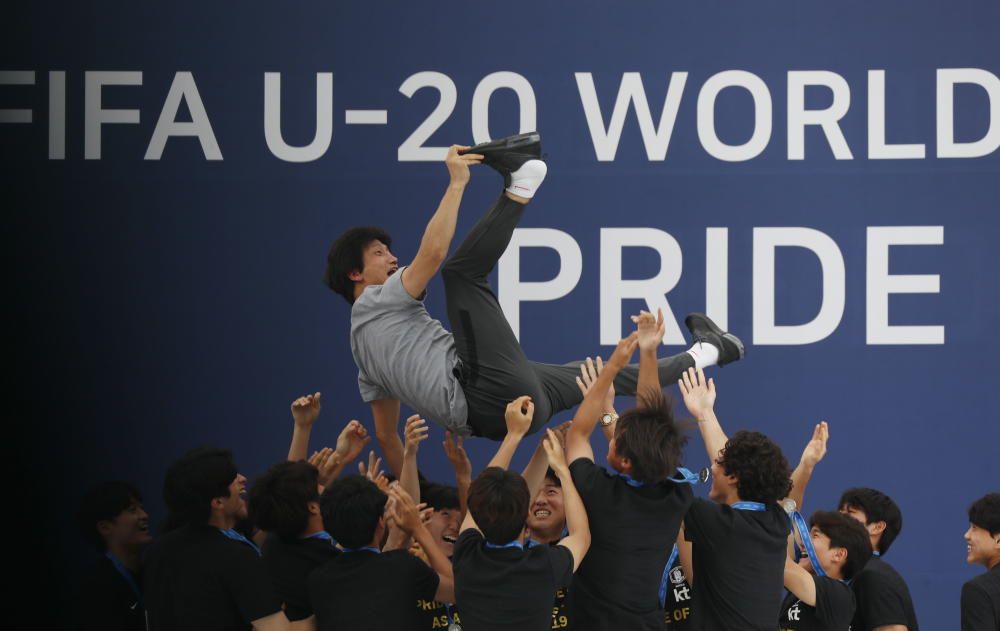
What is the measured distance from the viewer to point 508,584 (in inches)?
131

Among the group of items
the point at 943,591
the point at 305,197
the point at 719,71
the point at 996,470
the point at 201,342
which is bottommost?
the point at 943,591

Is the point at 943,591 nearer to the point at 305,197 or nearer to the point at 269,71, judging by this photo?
the point at 305,197

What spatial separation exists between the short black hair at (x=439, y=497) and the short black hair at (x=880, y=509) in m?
1.34

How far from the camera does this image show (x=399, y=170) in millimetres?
5684

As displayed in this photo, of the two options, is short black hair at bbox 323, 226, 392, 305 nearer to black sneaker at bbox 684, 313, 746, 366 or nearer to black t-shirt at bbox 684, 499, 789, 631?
black sneaker at bbox 684, 313, 746, 366

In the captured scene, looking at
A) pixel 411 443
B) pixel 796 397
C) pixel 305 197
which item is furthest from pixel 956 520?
pixel 305 197

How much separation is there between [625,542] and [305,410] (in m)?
1.51

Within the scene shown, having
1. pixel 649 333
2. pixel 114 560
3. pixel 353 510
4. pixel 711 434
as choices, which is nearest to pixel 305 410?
pixel 114 560

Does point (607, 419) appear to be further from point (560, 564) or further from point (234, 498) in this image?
point (234, 498)

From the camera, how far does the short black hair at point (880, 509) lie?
425cm

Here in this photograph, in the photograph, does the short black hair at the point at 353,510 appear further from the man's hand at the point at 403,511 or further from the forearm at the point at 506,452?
the forearm at the point at 506,452

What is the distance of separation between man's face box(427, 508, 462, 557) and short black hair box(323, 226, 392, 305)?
2.64 feet

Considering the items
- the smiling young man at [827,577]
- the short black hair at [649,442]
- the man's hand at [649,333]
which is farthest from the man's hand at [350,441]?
the smiling young man at [827,577]

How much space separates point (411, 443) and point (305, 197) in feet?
6.71
